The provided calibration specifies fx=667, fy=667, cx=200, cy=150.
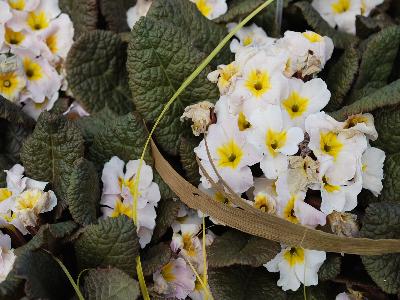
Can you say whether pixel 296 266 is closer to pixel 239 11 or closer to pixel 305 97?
pixel 305 97

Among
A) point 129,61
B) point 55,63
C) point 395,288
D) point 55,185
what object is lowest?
point 395,288

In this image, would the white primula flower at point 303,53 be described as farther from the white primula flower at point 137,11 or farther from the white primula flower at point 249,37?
the white primula flower at point 137,11

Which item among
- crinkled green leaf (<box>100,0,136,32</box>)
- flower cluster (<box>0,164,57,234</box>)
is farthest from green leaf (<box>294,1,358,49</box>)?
flower cluster (<box>0,164,57,234</box>)

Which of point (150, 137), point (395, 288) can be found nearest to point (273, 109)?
point (150, 137)

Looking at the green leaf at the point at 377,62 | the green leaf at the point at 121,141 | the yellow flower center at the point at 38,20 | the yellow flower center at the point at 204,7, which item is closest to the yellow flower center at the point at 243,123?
the green leaf at the point at 121,141

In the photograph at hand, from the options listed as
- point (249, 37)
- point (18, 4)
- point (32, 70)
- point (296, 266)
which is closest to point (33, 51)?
point (32, 70)

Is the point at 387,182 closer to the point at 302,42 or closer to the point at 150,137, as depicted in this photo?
the point at 302,42
